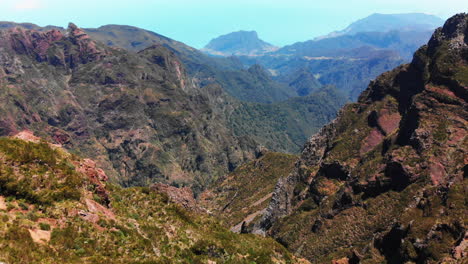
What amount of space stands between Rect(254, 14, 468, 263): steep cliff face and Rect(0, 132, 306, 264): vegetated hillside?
95.0 feet

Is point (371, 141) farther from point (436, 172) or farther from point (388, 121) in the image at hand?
point (436, 172)

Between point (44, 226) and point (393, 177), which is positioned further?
point (393, 177)

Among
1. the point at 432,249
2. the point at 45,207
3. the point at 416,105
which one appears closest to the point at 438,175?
the point at 416,105

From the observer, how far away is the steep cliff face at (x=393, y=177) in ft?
198

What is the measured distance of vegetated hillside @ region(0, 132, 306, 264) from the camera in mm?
26828

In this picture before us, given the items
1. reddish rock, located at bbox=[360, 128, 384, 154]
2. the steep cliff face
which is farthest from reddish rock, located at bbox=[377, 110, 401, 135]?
reddish rock, located at bbox=[360, 128, 384, 154]

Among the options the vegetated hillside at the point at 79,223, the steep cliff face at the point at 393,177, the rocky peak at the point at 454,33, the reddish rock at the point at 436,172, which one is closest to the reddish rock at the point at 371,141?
the steep cliff face at the point at 393,177

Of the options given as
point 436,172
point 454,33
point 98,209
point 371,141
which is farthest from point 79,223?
point 454,33

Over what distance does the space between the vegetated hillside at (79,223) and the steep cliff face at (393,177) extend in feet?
95.0

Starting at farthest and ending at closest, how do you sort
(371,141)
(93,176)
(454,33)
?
1. (371,141)
2. (454,33)
3. (93,176)

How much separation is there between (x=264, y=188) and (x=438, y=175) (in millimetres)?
121897

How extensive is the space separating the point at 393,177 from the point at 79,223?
79.4 meters

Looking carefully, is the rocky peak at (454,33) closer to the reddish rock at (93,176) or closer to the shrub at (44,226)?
the reddish rock at (93,176)

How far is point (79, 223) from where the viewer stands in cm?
3192
